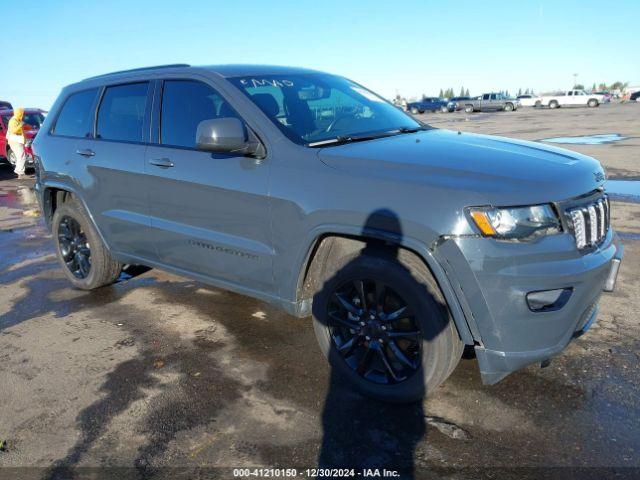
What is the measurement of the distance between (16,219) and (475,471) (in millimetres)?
8729

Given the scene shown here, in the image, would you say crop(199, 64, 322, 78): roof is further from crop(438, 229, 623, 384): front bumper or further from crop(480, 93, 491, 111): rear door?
crop(480, 93, 491, 111): rear door

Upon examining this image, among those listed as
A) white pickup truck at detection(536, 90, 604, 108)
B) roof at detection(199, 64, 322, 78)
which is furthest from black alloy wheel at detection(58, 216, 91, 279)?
white pickup truck at detection(536, 90, 604, 108)

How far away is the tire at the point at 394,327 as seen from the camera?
2.79 m

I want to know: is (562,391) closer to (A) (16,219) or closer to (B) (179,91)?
(B) (179,91)

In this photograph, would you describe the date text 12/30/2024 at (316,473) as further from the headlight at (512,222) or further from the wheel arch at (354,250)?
the headlight at (512,222)

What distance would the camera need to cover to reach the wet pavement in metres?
2.62

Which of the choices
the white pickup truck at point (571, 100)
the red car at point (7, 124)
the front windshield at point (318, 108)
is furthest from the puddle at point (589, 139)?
the white pickup truck at point (571, 100)

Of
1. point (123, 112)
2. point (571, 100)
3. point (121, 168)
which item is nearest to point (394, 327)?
point (121, 168)

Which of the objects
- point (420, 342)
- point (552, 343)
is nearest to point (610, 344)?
point (552, 343)

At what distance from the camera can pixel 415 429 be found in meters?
2.84

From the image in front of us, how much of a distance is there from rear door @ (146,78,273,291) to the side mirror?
5.6 inches

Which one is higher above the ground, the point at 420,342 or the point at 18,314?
the point at 420,342

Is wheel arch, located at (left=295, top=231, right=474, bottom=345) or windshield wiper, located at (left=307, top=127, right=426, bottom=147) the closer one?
wheel arch, located at (left=295, top=231, right=474, bottom=345)

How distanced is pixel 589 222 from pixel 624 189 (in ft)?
22.5
